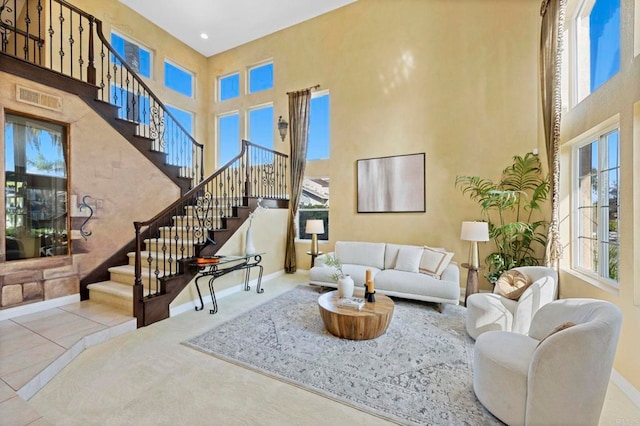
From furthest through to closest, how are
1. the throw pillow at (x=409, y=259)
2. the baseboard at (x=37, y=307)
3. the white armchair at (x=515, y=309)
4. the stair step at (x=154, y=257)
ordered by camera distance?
1. the throw pillow at (x=409, y=259)
2. the stair step at (x=154, y=257)
3. the baseboard at (x=37, y=307)
4. the white armchair at (x=515, y=309)

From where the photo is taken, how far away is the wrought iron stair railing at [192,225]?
3580 millimetres

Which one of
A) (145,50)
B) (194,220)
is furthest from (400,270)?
(145,50)

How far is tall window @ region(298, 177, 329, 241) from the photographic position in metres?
6.13

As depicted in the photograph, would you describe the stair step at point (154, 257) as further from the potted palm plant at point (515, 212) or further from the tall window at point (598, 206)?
the tall window at point (598, 206)

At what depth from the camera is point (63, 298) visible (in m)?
3.69

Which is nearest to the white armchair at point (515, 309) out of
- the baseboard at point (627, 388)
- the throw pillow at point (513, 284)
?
the throw pillow at point (513, 284)

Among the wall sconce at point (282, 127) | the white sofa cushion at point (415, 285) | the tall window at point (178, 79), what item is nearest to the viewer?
the white sofa cushion at point (415, 285)

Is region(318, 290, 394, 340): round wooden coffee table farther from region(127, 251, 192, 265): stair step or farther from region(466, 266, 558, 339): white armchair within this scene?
region(127, 251, 192, 265): stair step

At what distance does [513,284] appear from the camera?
3.06 m

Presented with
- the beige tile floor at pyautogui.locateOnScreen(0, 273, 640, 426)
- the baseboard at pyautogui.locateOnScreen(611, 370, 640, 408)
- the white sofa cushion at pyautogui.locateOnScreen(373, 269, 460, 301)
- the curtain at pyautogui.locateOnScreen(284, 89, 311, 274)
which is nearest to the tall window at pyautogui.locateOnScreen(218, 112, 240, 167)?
the curtain at pyautogui.locateOnScreen(284, 89, 311, 274)

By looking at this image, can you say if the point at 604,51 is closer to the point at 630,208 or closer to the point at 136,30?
the point at 630,208

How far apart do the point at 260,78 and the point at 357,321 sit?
664cm

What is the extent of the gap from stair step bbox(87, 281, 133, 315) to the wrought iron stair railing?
20cm

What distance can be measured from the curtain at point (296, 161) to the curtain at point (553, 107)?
4.19m
